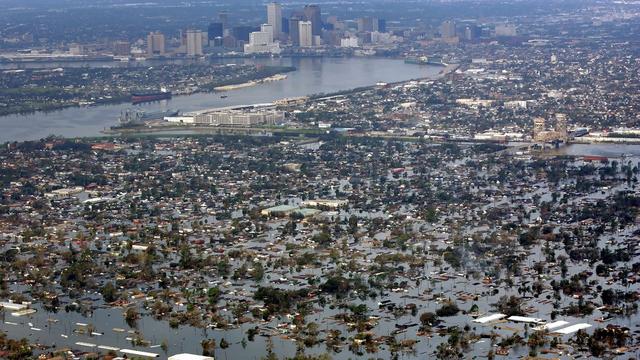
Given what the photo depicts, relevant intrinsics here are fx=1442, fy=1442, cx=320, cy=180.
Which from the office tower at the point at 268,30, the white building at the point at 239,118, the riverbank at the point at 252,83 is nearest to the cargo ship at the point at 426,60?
the riverbank at the point at 252,83

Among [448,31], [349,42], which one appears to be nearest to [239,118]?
[349,42]

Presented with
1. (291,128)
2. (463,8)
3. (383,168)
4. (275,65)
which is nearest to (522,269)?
(383,168)

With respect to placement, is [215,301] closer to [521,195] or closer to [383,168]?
[521,195]

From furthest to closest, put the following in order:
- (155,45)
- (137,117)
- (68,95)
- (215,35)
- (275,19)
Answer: (275,19), (215,35), (155,45), (68,95), (137,117)

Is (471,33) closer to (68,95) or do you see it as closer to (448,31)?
(448,31)

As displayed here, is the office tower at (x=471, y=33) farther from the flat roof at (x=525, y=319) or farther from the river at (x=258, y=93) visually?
the flat roof at (x=525, y=319)
